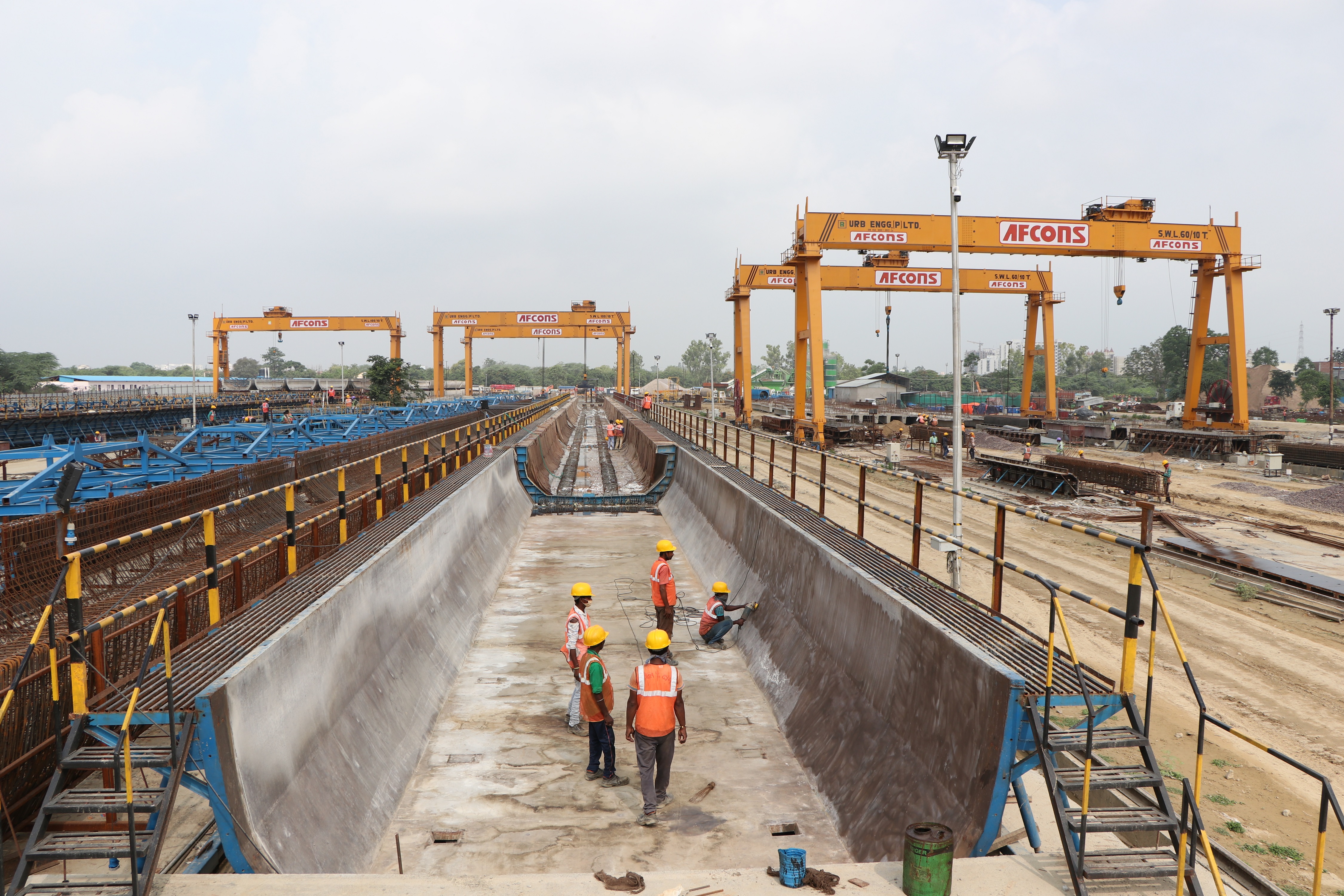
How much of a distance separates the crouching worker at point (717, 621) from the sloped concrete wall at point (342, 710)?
2.79m

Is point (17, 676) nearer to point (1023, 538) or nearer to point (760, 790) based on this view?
point (760, 790)

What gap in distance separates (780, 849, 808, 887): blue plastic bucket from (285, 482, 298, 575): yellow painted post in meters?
5.23

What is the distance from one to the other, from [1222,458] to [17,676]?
1656 inches

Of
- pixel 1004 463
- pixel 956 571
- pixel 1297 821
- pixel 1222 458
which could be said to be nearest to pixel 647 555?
pixel 956 571

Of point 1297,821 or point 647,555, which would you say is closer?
point 1297,821

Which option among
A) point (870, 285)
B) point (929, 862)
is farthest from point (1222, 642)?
point (870, 285)

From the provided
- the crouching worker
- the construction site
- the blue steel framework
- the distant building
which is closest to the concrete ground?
the construction site

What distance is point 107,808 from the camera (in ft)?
11.8

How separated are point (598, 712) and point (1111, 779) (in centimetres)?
334

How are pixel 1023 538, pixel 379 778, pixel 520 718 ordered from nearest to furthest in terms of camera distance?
pixel 379 778
pixel 520 718
pixel 1023 538

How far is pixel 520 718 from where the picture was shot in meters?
7.24

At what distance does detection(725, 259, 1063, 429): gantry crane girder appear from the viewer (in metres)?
44.0

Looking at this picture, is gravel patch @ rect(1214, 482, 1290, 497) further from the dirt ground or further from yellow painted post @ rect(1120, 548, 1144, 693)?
yellow painted post @ rect(1120, 548, 1144, 693)

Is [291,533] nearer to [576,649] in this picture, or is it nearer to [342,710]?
[342,710]
